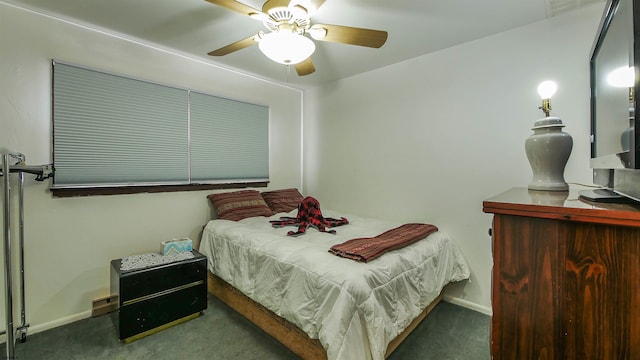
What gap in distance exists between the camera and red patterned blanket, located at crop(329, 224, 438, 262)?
169cm

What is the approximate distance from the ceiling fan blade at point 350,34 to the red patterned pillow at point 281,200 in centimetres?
204

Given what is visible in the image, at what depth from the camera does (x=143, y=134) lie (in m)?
2.55

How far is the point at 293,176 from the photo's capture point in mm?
3912

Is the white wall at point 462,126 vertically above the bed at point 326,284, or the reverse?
the white wall at point 462,126

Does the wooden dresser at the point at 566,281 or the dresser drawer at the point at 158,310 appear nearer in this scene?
the wooden dresser at the point at 566,281

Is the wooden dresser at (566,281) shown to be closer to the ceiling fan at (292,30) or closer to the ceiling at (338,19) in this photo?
the ceiling fan at (292,30)

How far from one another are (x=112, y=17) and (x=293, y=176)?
2.50 metres

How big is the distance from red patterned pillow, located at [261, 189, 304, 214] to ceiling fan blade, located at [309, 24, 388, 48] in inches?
80.5

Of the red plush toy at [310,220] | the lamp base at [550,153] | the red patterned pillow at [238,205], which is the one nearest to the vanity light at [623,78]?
the lamp base at [550,153]

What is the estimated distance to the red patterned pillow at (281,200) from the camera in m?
3.33

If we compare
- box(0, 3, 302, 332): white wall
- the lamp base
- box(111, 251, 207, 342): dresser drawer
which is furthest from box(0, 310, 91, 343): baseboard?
the lamp base

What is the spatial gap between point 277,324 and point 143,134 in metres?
2.10

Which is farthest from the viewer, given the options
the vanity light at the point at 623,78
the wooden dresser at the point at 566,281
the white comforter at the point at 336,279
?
the white comforter at the point at 336,279

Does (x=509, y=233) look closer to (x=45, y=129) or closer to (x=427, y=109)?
(x=427, y=109)
